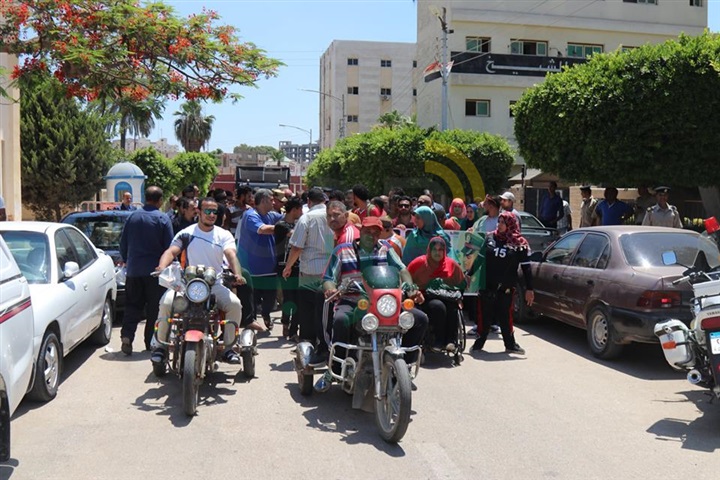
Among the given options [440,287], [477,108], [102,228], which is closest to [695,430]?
[440,287]

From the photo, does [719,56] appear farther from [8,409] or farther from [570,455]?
[8,409]

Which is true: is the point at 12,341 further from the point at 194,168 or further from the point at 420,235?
the point at 194,168

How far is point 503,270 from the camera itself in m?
8.95

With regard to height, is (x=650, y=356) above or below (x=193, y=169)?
below

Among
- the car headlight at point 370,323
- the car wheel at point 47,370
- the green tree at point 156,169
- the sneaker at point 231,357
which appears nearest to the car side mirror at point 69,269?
the car wheel at point 47,370

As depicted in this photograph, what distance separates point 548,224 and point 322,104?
241 feet

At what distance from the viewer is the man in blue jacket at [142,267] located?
28.0 ft

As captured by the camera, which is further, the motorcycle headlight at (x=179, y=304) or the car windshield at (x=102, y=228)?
the car windshield at (x=102, y=228)

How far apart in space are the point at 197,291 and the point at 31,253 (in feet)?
7.19

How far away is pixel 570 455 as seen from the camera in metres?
5.37

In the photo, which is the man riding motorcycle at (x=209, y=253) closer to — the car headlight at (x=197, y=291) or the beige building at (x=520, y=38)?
the car headlight at (x=197, y=291)

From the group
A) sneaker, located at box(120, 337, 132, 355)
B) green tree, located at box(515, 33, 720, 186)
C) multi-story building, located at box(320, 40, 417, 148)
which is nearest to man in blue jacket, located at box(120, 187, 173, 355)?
sneaker, located at box(120, 337, 132, 355)

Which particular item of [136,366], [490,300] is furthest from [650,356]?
[136,366]

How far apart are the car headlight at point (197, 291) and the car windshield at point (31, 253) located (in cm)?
171
